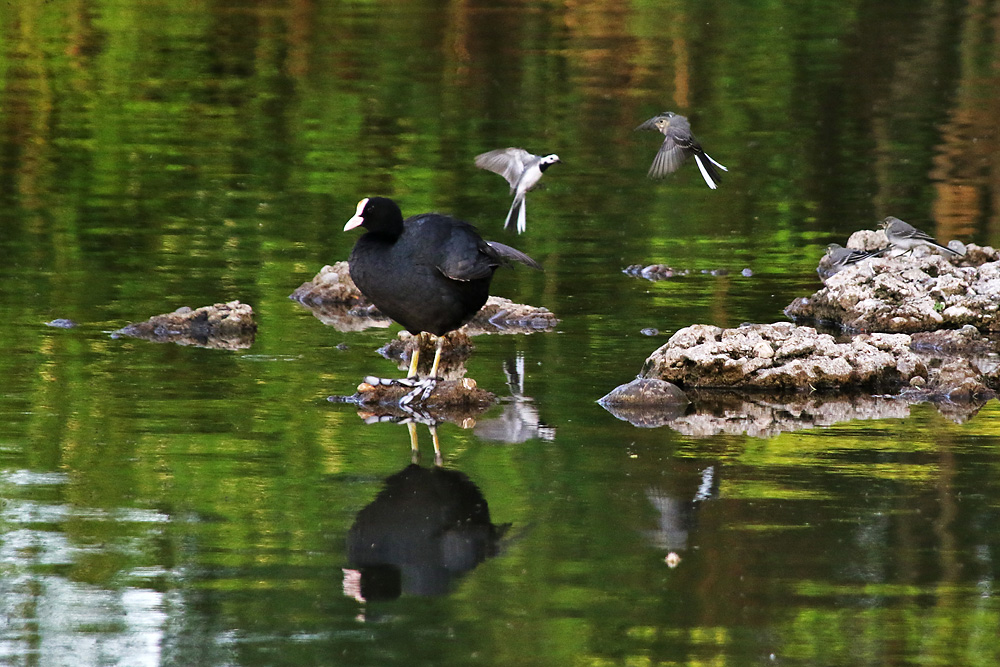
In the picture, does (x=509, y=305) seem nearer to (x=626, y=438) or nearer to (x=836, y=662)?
(x=626, y=438)

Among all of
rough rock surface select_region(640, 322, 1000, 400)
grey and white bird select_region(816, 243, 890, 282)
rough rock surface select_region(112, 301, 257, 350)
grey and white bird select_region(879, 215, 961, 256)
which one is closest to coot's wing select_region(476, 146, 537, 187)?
rough rock surface select_region(112, 301, 257, 350)

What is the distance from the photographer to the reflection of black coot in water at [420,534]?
273 inches

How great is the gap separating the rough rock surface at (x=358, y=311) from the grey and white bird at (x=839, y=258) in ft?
8.46

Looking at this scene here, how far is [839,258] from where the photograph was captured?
14062mm

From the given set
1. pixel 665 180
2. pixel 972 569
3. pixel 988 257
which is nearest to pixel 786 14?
pixel 665 180

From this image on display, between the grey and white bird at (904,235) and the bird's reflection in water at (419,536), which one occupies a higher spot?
the grey and white bird at (904,235)

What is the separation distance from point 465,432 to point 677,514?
191cm

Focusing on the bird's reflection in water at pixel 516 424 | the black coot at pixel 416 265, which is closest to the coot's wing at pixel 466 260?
the black coot at pixel 416 265

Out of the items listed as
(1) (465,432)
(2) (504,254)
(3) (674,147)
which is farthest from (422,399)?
(3) (674,147)

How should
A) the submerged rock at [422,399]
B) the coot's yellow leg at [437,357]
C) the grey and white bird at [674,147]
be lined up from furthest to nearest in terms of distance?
the grey and white bird at [674,147]
the coot's yellow leg at [437,357]
the submerged rock at [422,399]

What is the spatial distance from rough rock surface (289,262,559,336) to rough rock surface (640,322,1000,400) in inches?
76.9

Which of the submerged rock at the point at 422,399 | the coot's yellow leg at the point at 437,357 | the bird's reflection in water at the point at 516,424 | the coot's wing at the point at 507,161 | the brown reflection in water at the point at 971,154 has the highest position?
the coot's wing at the point at 507,161

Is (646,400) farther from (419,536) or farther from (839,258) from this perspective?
(839,258)

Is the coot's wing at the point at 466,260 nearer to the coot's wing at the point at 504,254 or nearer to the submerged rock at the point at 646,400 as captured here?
→ the coot's wing at the point at 504,254
